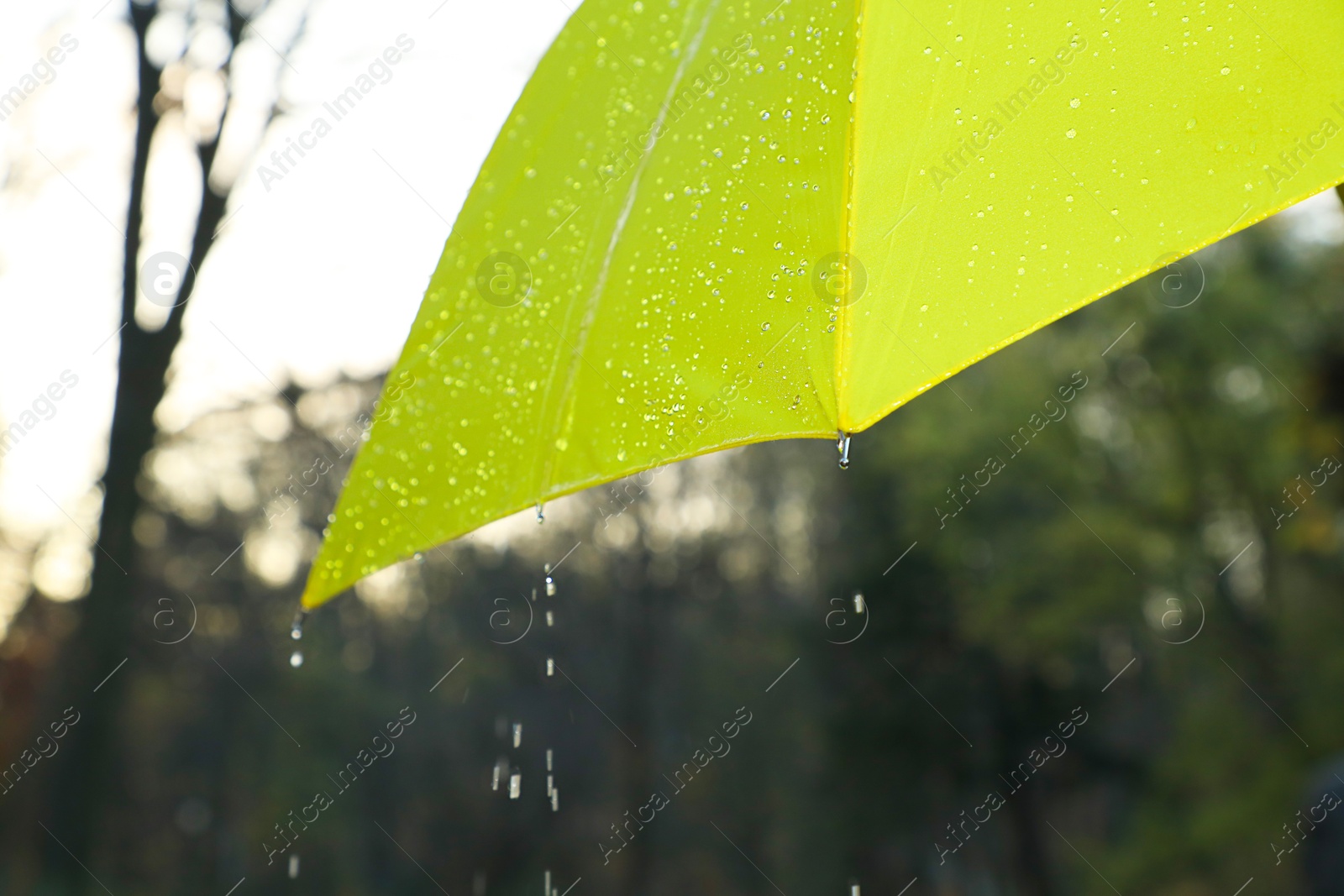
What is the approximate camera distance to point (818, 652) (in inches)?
696

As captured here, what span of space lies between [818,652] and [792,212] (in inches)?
675

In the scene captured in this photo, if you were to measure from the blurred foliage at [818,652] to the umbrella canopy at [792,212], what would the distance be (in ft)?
19.2

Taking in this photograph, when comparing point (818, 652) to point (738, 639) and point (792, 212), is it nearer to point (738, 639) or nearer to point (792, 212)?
point (738, 639)

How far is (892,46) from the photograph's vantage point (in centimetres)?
125

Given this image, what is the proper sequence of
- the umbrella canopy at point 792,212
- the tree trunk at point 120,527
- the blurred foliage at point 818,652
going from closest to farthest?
the umbrella canopy at point 792,212 < the tree trunk at point 120,527 < the blurred foliage at point 818,652

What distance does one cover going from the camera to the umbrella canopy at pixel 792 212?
3.75 ft

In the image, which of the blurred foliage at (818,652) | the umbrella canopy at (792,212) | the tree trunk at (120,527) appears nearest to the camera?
the umbrella canopy at (792,212)

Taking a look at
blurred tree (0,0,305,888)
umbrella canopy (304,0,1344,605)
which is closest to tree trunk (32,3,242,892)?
blurred tree (0,0,305,888)

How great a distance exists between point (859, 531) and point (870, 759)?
4064mm

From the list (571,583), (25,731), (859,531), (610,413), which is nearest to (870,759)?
(859,531)

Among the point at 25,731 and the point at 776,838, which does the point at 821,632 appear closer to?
the point at 776,838

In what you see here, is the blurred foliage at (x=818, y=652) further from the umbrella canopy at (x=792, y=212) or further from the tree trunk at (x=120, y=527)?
the umbrella canopy at (x=792, y=212)

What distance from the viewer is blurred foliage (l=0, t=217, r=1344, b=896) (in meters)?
13.6

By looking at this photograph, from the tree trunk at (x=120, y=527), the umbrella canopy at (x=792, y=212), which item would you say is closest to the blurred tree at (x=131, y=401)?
the tree trunk at (x=120, y=527)
